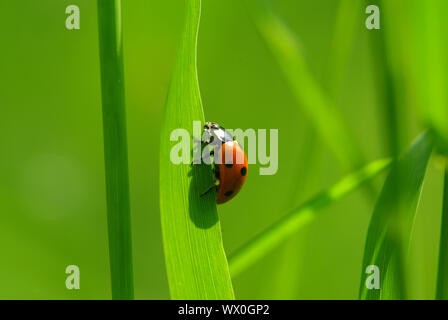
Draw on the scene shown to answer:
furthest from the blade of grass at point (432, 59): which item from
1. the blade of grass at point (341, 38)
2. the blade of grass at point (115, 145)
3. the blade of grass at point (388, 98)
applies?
the blade of grass at point (115, 145)

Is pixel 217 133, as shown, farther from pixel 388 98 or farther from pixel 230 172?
pixel 388 98

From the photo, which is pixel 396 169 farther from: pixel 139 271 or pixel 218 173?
pixel 139 271

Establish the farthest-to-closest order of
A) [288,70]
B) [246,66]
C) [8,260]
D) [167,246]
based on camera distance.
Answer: [246,66], [8,260], [288,70], [167,246]

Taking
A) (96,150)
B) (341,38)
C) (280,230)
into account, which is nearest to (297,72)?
(341,38)

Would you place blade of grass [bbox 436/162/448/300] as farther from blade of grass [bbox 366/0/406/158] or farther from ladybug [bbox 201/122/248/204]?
ladybug [bbox 201/122/248/204]

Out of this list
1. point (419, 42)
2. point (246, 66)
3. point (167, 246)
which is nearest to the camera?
point (167, 246)

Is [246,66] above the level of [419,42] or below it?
above

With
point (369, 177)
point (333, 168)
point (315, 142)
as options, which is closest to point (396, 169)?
point (369, 177)
